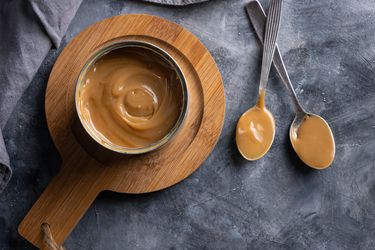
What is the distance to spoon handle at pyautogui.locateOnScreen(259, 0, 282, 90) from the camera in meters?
1.23

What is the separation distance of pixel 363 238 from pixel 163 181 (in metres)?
0.50

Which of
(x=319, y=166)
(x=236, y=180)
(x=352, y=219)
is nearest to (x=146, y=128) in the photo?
(x=236, y=180)

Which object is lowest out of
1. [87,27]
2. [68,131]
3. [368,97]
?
[68,131]

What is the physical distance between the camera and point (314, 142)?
4.07 ft

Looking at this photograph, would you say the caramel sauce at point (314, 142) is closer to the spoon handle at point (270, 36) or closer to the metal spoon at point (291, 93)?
the metal spoon at point (291, 93)

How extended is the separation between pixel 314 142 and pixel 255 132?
14 centimetres

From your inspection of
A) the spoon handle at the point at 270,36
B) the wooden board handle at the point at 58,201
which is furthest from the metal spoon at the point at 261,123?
the wooden board handle at the point at 58,201

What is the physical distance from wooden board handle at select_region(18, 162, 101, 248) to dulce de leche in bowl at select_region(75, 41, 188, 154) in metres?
0.11

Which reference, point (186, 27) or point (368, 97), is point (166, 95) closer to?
point (186, 27)

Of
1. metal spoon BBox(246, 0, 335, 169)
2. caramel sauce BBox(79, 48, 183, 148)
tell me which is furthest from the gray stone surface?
caramel sauce BBox(79, 48, 183, 148)

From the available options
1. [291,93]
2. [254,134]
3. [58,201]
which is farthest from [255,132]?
[58,201]

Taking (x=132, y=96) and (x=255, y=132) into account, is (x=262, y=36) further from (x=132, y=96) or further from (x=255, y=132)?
(x=132, y=96)

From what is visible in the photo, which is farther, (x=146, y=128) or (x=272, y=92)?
(x=272, y=92)

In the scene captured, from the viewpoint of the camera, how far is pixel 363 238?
1.28 meters
